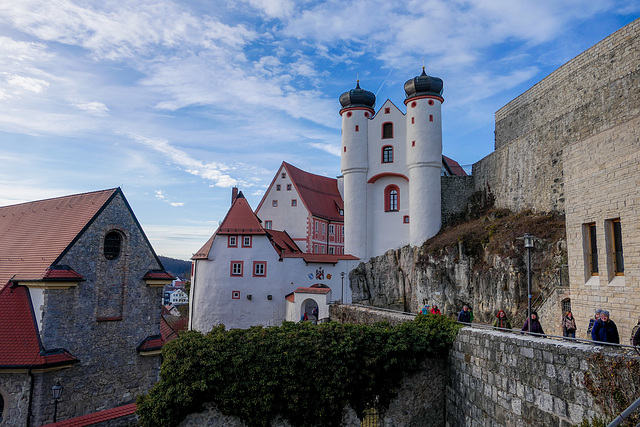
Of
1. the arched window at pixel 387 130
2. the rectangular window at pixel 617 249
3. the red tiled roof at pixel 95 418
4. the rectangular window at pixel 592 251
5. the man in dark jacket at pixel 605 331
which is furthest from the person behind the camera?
the arched window at pixel 387 130

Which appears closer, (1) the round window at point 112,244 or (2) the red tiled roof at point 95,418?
(2) the red tiled roof at point 95,418

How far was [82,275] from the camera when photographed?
16547 mm

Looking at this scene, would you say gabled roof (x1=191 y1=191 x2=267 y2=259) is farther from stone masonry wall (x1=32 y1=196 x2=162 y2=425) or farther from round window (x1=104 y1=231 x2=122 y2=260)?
round window (x1=104 y1=231 x2=122 y2=260)

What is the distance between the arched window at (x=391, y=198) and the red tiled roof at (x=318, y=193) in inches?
274

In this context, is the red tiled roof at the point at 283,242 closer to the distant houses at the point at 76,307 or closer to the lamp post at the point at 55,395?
the distant houses at the point at 76,307

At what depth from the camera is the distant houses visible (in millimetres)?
14352

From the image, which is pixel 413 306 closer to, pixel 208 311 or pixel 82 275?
pixel 208 311

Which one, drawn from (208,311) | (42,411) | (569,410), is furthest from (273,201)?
(569,410)

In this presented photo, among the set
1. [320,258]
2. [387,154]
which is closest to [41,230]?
[320,258]

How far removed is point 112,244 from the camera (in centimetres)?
1794

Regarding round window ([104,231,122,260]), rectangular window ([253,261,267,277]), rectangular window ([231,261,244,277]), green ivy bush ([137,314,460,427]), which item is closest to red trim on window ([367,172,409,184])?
rectangular window ([253,261,267,277])

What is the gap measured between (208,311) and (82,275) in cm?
1576

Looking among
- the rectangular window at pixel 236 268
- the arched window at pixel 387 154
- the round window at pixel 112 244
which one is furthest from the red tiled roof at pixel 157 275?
the arched window at pixel 387 154

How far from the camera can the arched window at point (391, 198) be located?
35219 mm
